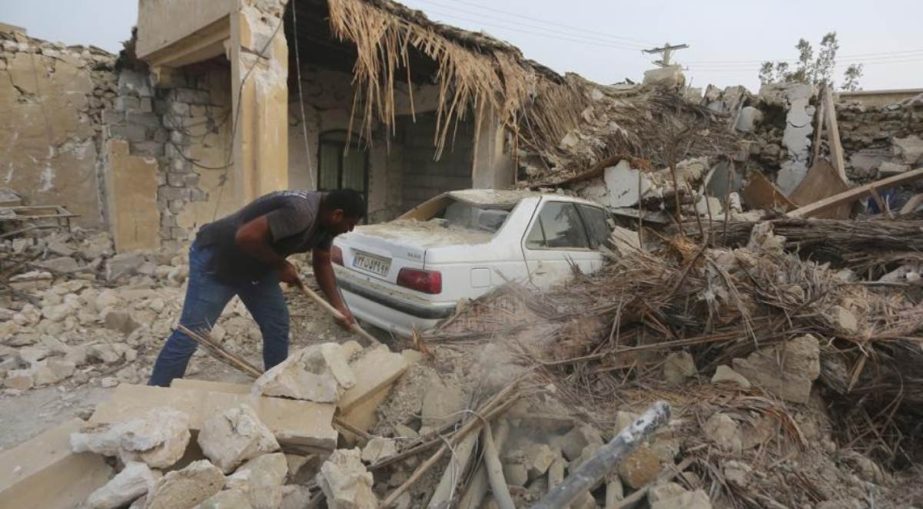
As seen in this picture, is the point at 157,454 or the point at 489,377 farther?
the point at 489,377

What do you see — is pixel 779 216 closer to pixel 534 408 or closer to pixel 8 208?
pixel 534 408

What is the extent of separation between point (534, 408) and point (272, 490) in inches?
47.9

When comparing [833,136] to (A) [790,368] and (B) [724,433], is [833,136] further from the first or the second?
Result: (B) [724,433]

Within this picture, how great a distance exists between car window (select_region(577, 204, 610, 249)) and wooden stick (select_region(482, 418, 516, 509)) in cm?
304

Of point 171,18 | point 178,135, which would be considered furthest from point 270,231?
point 178,135

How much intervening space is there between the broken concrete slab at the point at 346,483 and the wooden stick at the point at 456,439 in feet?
0.27

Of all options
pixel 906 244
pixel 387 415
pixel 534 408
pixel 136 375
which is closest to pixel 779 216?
pixel 906 244

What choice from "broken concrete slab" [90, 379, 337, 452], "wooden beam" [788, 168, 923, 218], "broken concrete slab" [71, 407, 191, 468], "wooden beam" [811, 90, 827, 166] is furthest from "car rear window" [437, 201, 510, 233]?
"wooden beam" [811, 90, 827, 166]

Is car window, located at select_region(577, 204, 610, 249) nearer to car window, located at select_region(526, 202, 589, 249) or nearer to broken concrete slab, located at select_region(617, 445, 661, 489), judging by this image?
car window, located at select_region(526, 202, 589, 249)

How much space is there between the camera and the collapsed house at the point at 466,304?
209cm

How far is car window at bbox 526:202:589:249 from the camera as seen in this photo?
441 centimetres

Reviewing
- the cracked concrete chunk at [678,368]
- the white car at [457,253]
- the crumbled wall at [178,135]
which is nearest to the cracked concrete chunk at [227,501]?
the white car at [457,253]

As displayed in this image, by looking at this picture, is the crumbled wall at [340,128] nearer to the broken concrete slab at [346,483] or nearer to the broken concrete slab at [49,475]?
the broken concrete slab at [49,475]

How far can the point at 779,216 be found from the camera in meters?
6.18
